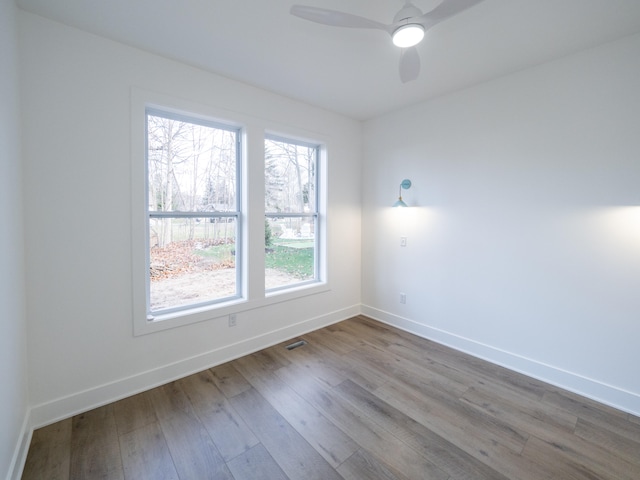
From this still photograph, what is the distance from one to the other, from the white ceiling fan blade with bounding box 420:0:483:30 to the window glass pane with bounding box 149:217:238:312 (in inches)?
85.8

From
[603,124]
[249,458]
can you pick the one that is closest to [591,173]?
[603,124]

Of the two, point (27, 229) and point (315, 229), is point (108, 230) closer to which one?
point (27, 229)

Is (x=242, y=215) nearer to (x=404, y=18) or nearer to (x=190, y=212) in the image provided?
(x=190, y=212)

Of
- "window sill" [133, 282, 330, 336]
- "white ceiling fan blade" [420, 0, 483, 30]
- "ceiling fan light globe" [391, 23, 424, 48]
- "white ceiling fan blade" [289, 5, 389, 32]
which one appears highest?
"white ceiling fan blade" [289, 5, 389, 32]

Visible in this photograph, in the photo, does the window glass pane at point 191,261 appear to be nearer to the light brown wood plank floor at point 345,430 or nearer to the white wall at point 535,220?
the light brown wood plank floor at point 345,430

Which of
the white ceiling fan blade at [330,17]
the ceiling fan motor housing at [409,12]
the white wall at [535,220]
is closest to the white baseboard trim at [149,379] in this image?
the white wall at [535,220]

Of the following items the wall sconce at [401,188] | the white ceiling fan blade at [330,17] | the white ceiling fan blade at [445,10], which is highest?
the white ceiling fan blade at [330,17]

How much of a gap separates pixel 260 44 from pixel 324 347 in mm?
2792

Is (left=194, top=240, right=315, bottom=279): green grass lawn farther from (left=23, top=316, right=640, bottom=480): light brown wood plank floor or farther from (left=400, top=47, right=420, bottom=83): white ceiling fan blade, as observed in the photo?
(left=400, top=47, right=420, bottom=83): white ceiling fan blade

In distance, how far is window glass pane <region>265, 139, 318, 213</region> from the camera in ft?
9.91

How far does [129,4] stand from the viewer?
5.42 ft

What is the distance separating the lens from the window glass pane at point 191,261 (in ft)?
7.71

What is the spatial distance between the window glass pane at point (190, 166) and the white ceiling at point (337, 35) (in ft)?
1.80

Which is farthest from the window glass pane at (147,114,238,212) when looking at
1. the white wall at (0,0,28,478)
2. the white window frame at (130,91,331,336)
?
the white wall at (0,0,28,478)
